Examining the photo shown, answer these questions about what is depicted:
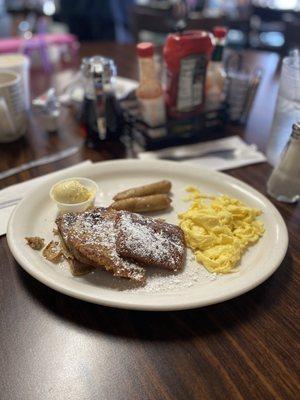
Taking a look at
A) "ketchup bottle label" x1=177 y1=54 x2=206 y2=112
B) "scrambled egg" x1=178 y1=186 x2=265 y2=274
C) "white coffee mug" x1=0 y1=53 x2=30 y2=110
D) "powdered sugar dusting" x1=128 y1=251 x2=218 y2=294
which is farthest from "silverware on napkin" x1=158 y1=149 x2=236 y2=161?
"white coffee mug" x1=0 y1=53 x2=30 y2=110

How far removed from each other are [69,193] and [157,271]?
1.09 feet

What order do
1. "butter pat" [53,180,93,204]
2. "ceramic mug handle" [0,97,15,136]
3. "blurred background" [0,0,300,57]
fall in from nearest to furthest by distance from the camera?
"butter pat" [53,180,93,204], "ceramic mug handle" [0,97,15,136], "blurred background" [0,0,300,57]

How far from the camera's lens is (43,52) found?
193cm

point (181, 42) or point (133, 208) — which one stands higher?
point (181, 42)

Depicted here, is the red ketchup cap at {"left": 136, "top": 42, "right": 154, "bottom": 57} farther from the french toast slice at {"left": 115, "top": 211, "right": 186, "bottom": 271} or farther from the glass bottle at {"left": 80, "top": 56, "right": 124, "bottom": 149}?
the french toast slice at {"left": 115, "top": 211, "right": 186, "bottom": 271}

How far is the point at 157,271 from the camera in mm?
792

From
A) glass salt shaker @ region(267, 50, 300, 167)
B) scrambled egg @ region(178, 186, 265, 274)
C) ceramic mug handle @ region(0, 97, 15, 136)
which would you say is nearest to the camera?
scrambled egg @ region(178, 186, 265, 274)

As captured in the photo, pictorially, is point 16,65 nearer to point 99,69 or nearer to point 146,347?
point 99,69

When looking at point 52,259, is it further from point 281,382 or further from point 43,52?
point 43,52

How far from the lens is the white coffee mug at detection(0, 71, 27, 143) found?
1.23 m

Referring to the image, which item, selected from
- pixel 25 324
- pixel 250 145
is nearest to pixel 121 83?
pixel 250 145

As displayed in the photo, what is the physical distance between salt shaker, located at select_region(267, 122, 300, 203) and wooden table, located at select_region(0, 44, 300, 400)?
29cm

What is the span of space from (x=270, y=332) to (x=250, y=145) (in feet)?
2.76

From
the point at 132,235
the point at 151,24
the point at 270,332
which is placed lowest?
the point at 270,332
